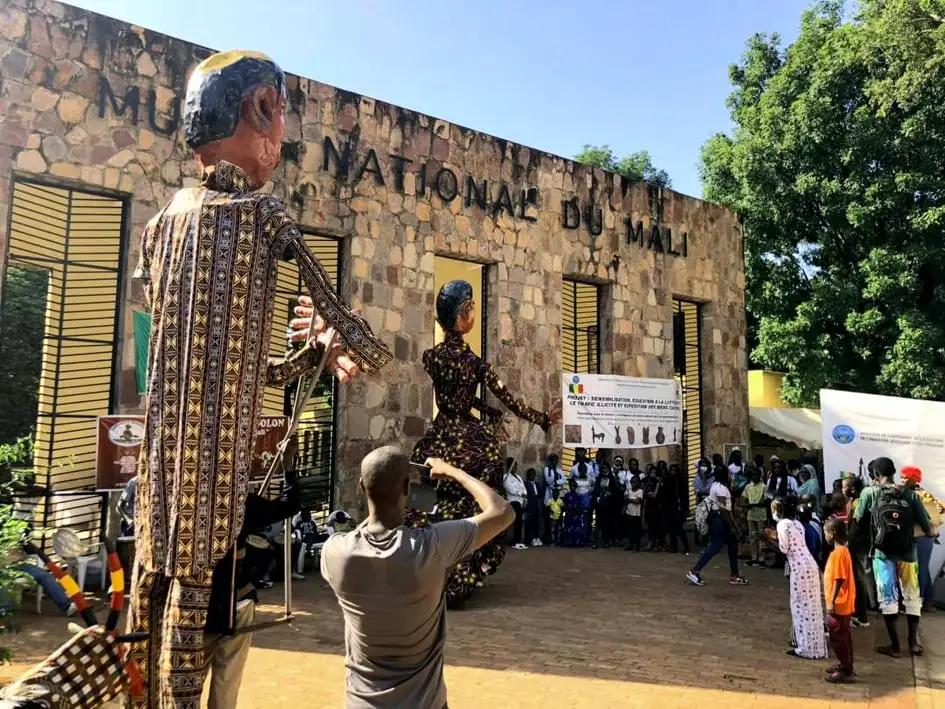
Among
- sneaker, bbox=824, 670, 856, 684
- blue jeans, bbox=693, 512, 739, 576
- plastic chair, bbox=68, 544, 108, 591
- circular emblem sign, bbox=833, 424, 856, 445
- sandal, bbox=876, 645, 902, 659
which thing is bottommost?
sandal, bbox=876, 645, 902, 659

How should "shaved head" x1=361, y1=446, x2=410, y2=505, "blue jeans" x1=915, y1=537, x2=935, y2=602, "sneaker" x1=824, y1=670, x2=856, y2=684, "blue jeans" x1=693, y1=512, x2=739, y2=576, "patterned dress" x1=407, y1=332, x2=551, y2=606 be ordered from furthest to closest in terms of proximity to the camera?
"blue jeans" x1=693, y1=512, x2=739, y2=576, "blue jeans" x1=915, y1=537, x2=935, y2=602, "patterned dress" x1=407, y1=332, x2=551, y2=606, "sneaker" x1=824, y1=670, x2=856, y2=684, "shaved head" x1=361, y1=446, x2=410, y2=505

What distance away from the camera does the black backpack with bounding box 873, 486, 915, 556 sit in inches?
236

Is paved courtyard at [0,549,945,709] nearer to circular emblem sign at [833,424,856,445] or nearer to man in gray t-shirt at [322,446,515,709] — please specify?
circular emblem sign at [833,424,856,445]

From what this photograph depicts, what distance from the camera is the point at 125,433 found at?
7.91 metres

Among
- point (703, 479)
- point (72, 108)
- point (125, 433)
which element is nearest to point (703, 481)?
point (703, 479)

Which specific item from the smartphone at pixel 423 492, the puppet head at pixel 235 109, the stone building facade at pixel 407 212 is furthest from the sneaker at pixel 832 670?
the stone building facade at pixel 407 212

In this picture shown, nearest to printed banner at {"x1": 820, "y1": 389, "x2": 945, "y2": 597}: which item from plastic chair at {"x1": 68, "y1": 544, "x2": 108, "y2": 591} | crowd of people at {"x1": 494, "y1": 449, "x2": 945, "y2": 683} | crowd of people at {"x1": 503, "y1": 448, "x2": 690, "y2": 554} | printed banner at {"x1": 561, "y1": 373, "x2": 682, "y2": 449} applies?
crowd of people at {"x1": 494, "y1": 449, "x2": 945, "y2": 683}

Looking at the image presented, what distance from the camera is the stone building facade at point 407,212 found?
820cm

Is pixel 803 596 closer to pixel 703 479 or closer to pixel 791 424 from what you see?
pixel 703 479

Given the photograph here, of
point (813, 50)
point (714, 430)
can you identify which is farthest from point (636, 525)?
point (813, 50)

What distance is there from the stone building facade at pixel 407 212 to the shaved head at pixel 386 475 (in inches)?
264

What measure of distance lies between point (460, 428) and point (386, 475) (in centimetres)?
407

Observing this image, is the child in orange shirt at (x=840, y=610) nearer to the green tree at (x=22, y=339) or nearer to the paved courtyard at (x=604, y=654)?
the paved courtyard at (x=604, y=654)

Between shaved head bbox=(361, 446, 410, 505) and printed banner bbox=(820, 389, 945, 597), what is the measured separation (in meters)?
6.91
